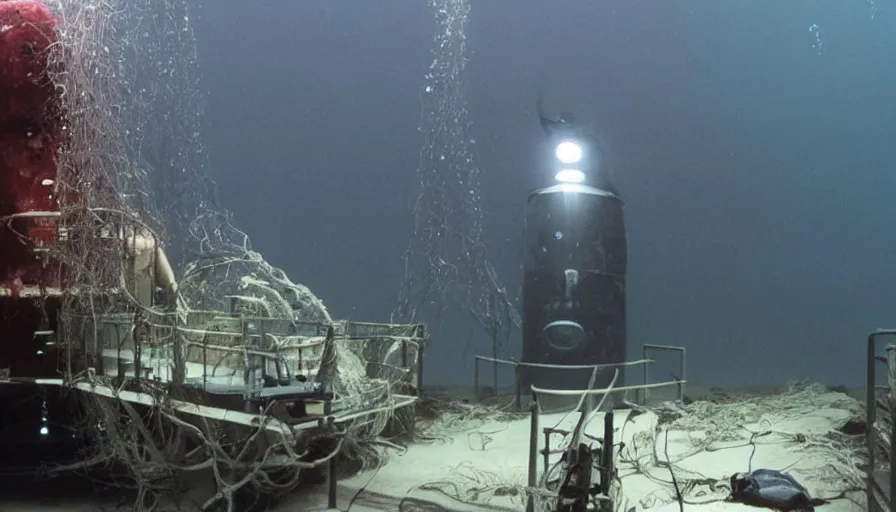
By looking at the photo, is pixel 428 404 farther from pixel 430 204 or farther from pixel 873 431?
pixel 430 204

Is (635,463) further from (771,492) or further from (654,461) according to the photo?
(771,492)

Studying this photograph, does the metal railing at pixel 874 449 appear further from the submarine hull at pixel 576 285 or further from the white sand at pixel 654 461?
the submarine hull at pixel 576 285

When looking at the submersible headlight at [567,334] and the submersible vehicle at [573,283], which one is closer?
the submersible headlight at [567,334]

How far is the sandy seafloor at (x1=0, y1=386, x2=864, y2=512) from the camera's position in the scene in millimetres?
7902

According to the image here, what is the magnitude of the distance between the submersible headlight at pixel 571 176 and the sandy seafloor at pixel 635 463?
5634 millimetres

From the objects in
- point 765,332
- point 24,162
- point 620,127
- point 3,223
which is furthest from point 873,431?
point 765,332

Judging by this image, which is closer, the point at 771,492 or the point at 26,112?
the point at 771,492

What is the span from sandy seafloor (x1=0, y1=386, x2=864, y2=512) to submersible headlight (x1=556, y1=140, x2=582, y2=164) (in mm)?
6217

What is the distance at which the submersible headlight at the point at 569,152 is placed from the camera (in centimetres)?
1566

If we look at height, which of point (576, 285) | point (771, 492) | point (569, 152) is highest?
point (569, 152)

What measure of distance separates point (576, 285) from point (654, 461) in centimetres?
627

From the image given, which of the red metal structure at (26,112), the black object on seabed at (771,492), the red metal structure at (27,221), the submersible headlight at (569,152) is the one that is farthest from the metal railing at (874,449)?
the red metal structure at (26,112)

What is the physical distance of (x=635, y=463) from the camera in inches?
347

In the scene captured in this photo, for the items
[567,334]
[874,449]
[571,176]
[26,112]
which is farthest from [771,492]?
[26,112]
